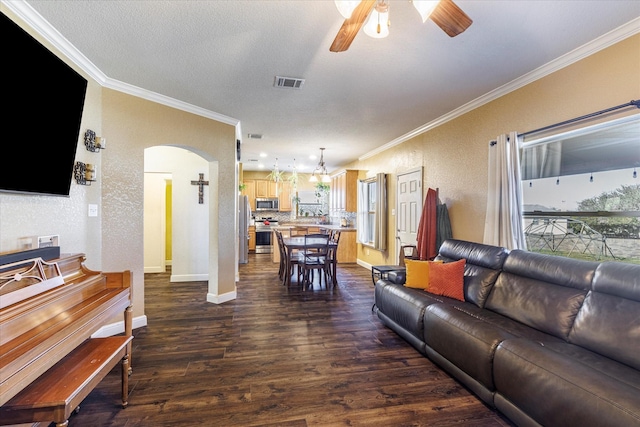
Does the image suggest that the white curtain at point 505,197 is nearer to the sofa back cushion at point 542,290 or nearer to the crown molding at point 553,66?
the sofa back cushion at point 542,290

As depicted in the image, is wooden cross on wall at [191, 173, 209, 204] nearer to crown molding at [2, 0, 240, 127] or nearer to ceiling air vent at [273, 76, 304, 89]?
crown molding at [2, 0, 240, 127]

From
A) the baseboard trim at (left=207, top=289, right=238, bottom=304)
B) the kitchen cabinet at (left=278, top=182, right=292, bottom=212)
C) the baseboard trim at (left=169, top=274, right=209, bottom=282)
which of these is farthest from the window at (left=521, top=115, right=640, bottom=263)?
the kitchen cabinet at (left=278, top=182, right=292, bottom=212)

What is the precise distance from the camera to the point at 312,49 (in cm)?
240

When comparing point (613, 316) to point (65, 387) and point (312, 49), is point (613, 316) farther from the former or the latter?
point (65, 387)

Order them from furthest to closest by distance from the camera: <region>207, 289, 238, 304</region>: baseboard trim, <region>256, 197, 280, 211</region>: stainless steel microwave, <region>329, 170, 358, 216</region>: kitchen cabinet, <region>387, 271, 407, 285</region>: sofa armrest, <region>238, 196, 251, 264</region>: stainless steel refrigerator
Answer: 1. <region>256, 197, 280, 211</region>: stainless steel microwave
2. <region>329, 170, 358, 216</region>: kitchen cabinet
3. <region>238, 196, 251, 264</region>: stainless steel refrigerator
4. <region>207, 289, 238, 304</region>: baseboard trim
5. <region>387, 271, 407, 285</region>: sofa armrest

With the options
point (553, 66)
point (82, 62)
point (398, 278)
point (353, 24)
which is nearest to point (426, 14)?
point (353, 24)

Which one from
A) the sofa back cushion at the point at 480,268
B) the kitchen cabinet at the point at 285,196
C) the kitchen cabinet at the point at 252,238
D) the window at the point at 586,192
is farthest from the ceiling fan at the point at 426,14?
the kitchen cabinet at the point at 285,196

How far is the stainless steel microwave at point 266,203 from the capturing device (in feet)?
30.8

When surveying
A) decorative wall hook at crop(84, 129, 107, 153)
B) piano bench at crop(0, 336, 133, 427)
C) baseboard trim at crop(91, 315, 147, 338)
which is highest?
decorative wall hook at crop(84, 129, 107, 153)

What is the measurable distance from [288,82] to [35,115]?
204 cm

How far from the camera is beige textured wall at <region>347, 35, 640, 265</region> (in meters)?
2.20

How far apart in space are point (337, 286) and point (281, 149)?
10.3ft

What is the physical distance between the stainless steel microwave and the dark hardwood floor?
5.69 meters

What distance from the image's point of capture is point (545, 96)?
271 cm
